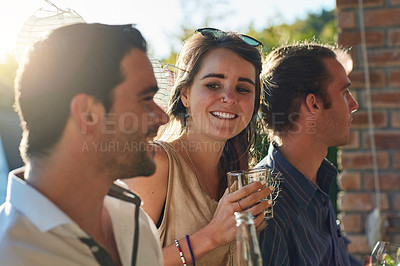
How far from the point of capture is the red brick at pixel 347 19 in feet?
10.5

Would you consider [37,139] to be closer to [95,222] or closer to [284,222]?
[95,222]

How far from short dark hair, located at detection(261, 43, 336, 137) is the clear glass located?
822 mm

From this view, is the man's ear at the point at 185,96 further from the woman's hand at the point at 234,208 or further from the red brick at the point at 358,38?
the red brick at the point at 358,38

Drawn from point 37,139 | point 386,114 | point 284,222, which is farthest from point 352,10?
point 37,139

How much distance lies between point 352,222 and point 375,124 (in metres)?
0.65

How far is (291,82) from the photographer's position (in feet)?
8.16

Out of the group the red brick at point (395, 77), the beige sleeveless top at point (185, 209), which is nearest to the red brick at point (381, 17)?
the red brick at point (395, 77)

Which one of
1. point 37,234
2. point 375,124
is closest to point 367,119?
point 375,124

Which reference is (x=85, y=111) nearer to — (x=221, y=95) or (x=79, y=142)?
(x=79, y=142)

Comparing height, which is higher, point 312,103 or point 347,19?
point 347,19

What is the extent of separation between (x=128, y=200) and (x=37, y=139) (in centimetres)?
33

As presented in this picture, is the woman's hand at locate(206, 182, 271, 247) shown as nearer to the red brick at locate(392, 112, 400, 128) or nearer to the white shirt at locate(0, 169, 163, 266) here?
the white shirt at locate(0, 169, 163, 266)

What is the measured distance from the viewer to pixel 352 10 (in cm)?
319

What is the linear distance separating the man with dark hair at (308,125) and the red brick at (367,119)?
77 centimetres
